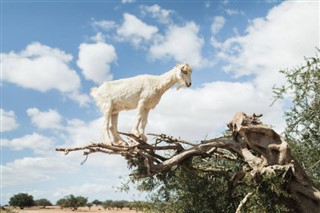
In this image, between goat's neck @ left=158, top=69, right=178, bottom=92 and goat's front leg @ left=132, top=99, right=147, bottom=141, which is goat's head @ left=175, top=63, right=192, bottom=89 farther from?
goat's front leg @ left=132, top=99, right=147, bottom=141

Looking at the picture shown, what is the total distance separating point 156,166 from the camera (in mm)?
11102

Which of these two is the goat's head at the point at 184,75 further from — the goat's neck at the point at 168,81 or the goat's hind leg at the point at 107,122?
the goat's hind leg at the point at 107,122

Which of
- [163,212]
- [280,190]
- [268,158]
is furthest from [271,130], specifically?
[163,212]

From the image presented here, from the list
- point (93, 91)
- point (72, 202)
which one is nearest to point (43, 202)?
point (72, 202)

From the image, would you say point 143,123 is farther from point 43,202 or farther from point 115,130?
point 43,202

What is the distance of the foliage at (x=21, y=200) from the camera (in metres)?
60.0

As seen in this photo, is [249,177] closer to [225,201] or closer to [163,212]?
[225,201]

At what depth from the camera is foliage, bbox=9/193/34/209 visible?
6003 centimetres

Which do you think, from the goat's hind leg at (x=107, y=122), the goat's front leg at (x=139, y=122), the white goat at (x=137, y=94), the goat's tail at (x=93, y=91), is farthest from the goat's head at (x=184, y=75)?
the goat's tail at (x=93, y=91)

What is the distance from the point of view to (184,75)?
11.5 metres

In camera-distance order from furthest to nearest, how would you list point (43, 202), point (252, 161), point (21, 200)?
point (43, 202), point (21, 200), point (252, 161)

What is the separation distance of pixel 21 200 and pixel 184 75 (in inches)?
2206

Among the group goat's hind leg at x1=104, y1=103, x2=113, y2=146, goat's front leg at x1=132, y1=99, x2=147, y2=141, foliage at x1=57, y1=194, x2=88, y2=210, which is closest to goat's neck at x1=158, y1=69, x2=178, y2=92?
goat's front leg at x1=132, y1=99, x2=147, y2=141

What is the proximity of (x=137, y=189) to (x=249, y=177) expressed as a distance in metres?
4.11
